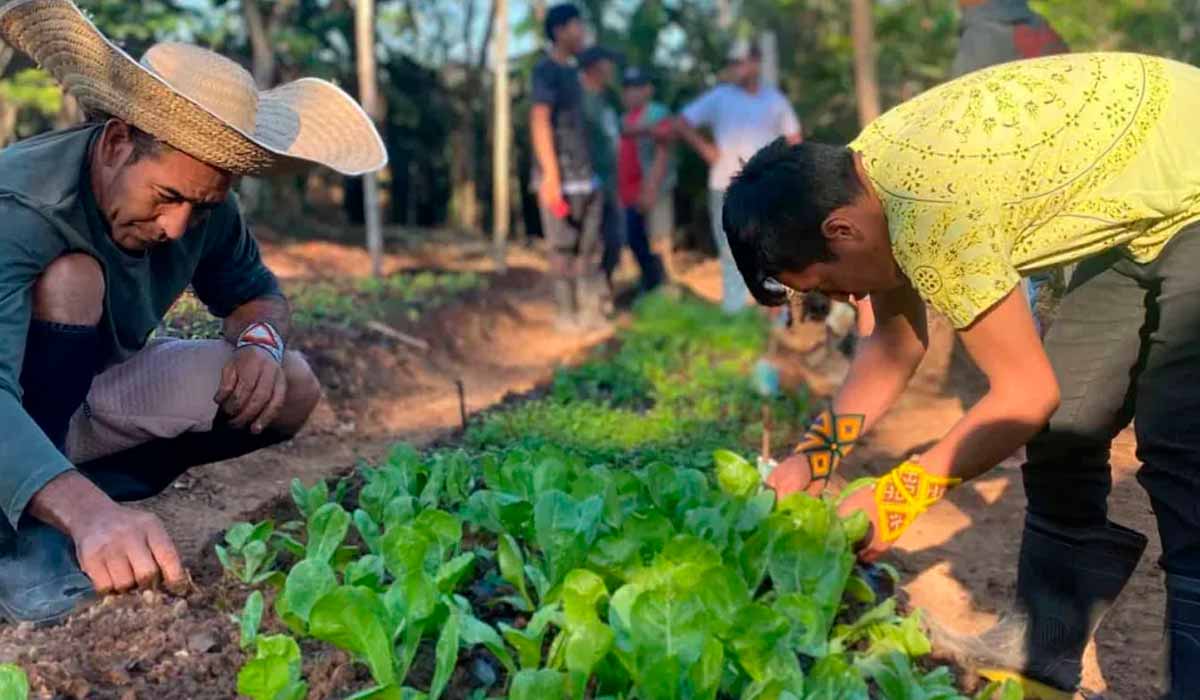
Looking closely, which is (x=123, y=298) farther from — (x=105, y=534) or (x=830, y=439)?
(x=830, y=439)

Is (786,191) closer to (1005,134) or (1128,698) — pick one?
(1005,134)

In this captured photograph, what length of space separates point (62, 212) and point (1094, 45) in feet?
33.7

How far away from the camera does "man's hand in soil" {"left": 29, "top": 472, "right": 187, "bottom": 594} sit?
2.20 m

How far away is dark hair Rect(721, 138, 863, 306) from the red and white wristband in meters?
1.35

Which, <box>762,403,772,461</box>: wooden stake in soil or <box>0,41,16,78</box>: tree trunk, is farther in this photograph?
<box>0,41,16,78</box>: tree trunk

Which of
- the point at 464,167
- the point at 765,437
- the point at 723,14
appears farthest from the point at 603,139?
the point at 723,14

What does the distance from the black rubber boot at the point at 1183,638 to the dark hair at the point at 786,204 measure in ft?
3.08

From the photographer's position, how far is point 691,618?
85.6 inches

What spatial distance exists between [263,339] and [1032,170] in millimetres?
1916

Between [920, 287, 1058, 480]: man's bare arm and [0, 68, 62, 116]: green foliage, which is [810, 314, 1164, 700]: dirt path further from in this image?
[0, 68, 62, 116]: green foliage

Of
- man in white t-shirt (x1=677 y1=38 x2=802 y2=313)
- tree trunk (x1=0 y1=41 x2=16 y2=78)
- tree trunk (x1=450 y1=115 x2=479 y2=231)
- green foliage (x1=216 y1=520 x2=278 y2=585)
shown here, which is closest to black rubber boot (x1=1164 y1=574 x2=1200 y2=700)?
green foliage (x1=216 y1=520 x2=278 y2=585)

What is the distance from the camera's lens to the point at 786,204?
2.27 metres

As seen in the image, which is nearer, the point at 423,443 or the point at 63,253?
the point at 63,253

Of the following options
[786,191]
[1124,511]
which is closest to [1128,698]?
[1124,511]
